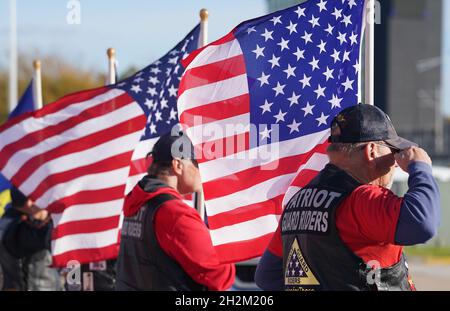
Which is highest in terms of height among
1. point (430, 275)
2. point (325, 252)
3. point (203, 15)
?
point (203, 15)

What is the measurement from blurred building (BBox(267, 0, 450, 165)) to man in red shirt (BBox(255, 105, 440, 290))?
35277 mm

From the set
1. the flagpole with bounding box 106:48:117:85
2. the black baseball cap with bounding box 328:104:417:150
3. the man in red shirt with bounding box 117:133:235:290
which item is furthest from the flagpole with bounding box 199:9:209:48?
the black baseball cap with bounding box 328:104:417:150

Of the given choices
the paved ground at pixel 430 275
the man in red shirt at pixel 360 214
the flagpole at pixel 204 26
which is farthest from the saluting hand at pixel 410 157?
the paved ground at pixel 430 275

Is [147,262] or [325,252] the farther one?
[147,262]

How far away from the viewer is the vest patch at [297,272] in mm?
4531

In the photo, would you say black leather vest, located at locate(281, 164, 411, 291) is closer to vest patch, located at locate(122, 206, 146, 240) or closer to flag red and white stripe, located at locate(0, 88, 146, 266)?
vest patch, located at locate(122, 206, 146, 240)

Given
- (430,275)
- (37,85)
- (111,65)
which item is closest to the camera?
(111,65)

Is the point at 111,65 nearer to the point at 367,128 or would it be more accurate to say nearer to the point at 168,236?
the point at 168,236

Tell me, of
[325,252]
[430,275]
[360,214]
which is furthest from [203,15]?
[430,275]

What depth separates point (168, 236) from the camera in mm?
5570

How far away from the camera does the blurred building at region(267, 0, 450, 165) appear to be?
4191 centimetres

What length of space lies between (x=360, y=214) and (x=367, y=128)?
43 centimetres

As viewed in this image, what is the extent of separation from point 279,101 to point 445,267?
17.7 metres
